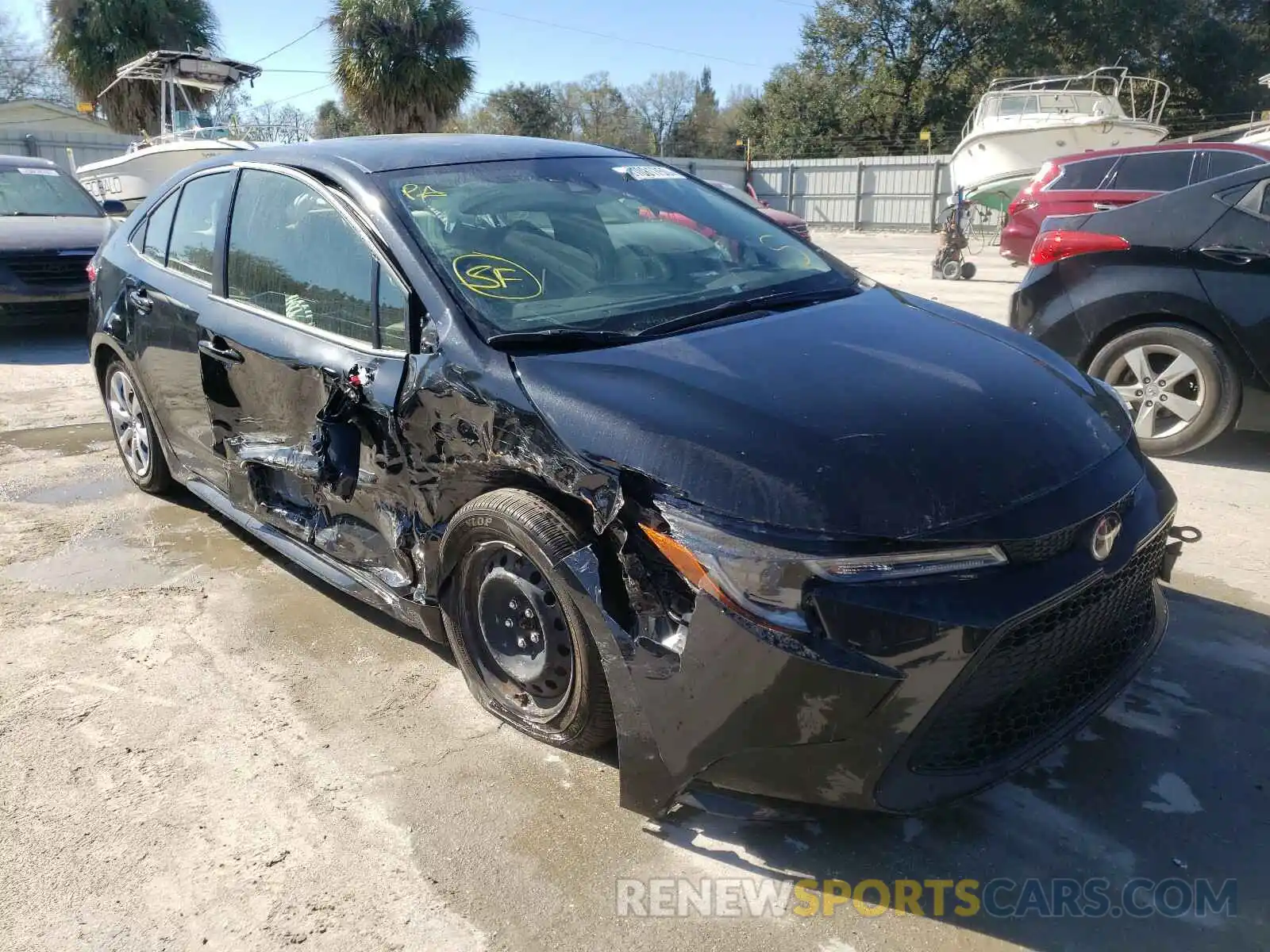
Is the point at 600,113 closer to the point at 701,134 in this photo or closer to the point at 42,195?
the point at 701,134

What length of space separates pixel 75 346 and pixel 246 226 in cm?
709

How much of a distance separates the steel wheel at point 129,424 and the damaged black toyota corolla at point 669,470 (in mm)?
1146

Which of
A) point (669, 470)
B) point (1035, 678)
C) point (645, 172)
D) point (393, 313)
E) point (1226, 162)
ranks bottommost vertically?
point (1035, 678)

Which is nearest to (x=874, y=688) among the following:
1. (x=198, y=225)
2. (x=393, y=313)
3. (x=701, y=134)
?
(x=393, y=313)

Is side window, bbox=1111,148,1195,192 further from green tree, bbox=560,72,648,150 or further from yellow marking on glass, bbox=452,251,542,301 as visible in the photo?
green tree, bbox=560,72,648,150

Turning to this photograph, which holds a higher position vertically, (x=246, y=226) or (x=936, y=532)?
(x=246, y=226)

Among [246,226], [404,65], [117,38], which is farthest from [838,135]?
[246,226]

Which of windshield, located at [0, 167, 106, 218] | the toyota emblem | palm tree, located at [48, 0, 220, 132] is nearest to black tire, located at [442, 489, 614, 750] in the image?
the toyota emblem

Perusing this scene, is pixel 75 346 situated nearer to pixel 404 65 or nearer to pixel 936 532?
pixel 936 532

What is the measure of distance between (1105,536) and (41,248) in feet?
30.7

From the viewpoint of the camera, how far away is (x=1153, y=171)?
10883mm

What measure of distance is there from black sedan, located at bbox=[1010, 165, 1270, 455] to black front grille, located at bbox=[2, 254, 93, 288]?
7907 mm

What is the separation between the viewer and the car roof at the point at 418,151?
3355 mm

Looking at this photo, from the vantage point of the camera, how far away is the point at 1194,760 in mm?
2688
